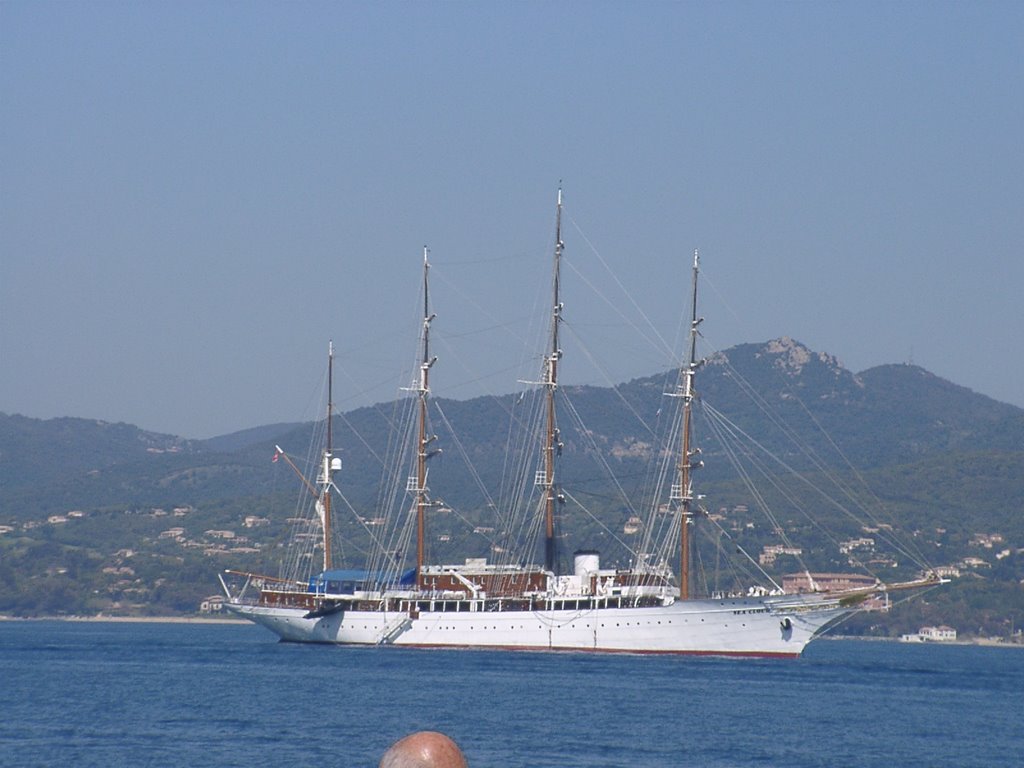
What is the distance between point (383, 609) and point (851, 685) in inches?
1163

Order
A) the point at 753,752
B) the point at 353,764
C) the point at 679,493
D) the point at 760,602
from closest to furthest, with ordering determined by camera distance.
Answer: the point at 353,764 < the point at 753,752 < the point at 760,602 < the point at 679,493

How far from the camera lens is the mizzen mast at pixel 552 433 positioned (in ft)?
292

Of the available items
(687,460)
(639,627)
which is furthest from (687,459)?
(639,627)

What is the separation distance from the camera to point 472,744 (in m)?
42.7

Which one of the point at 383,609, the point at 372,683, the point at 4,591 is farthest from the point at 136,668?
the point at 4,591

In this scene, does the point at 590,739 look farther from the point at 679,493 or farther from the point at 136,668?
the point at 679,493

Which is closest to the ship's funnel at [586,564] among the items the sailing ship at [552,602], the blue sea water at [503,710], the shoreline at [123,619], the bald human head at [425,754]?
the sailing ship at [552,602]

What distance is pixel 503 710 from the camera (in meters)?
51.5

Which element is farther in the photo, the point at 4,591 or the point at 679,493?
the point at 4,591

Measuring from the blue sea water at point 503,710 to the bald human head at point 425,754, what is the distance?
28577mm

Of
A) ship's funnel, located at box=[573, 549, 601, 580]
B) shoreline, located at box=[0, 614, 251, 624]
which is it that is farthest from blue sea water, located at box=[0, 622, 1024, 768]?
shoreline, located at box=[0, 614, 251, 624]

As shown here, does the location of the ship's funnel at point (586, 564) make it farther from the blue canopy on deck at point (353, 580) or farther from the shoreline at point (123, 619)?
the shoreline at point (123, 619)

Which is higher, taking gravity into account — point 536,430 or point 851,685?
point 536,430

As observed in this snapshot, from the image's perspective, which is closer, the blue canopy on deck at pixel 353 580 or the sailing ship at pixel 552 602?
the sailing ship at pixel 552 602
